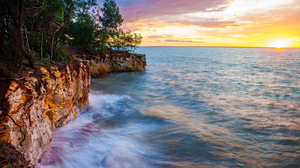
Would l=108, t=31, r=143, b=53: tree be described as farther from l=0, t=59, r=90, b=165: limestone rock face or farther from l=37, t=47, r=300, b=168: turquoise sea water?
l=0, t=59, r=90, b=165: limestone rock face

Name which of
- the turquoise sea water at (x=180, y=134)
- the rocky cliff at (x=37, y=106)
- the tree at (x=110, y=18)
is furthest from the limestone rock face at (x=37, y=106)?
the tree at (x=110, y=18)

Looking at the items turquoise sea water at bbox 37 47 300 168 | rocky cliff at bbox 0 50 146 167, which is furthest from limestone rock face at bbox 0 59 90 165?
turquoise sea water at bbox 37 47 300 168

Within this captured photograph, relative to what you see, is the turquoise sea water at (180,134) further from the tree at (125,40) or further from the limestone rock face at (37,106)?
the tree at (125,40)

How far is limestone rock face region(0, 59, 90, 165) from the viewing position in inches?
187

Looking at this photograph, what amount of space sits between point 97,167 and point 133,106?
314 inches

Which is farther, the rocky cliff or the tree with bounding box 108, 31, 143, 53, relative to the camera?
the tree with bounding box 108, 31, 143, 53

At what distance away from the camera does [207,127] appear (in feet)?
34.8

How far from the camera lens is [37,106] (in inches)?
239

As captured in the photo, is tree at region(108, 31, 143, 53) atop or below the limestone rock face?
atop

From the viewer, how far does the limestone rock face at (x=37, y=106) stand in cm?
475

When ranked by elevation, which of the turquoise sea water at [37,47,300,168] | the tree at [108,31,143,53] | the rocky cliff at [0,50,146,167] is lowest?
the turquoise sea water at [37,47,300,168]

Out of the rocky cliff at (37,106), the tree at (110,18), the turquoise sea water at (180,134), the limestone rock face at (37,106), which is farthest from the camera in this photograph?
the tree at (110,18)

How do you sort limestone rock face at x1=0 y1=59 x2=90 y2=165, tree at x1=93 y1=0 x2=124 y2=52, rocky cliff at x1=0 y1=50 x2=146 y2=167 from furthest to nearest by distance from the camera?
tree at x1=93 y1=0 x2=124 y2=52, limestone rock face at x1=0 y1=59 x2=90 y2=165, rocky cliff at x1=0 y1=50 x2=146 y2=167

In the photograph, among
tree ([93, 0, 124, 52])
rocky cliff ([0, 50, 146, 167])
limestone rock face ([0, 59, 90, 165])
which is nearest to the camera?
rocky cliff ([0, 50, 146, 167])
